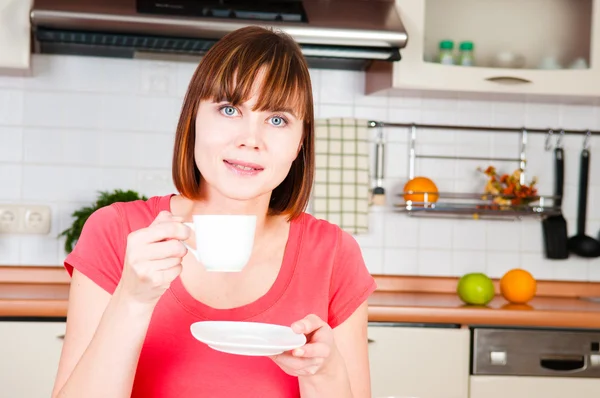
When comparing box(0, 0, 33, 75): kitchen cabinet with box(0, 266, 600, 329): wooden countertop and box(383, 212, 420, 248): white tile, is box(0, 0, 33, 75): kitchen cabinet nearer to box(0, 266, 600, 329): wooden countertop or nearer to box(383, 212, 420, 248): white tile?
box(0, 266, 600, 329): wooden countertop

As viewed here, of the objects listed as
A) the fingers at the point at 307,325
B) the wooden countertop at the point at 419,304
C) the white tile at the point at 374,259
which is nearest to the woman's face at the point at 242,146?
the fingers at the point at 307,325

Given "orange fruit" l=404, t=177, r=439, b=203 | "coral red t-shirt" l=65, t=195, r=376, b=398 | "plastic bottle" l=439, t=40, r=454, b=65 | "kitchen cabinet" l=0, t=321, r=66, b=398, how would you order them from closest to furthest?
"coral red t-shirt" l=65, t=195, r=376, b=398, "kitchen cabinet" l=0, t=321, r=66, b=398, "plastic bottle" l=439, t=40, r=454, b=65, "orange fruit" l=404, t=177, r=439, b=203

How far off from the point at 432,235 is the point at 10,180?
143cm

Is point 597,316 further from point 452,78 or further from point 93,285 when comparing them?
point 93,285

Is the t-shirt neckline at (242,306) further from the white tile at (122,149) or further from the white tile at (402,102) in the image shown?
the white tile at (402,102)

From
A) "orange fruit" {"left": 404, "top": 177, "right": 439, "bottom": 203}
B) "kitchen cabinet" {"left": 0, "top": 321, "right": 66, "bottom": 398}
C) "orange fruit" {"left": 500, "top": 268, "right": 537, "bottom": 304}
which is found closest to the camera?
"kitchen cabinet" {"left": 0, "top": 321, "right": 66, "bottom": 398}

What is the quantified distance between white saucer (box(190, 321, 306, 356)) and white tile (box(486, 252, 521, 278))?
2075 millimetres

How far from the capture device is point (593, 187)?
2996 mm

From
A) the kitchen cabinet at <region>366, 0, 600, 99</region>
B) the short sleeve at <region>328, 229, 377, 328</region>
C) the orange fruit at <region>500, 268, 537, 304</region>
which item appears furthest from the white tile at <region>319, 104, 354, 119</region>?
the short sleeve at <region>328, 229, 377, 328</region>

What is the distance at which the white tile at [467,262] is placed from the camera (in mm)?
2930

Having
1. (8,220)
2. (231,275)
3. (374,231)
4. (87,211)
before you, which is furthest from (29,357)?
(374,231)

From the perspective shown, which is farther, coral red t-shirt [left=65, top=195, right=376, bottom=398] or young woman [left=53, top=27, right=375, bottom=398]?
coral red t-shirt [left=65, top=195, right=376, bottom=398]

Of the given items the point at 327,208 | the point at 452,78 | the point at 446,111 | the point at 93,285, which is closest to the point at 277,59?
the point at 93,285

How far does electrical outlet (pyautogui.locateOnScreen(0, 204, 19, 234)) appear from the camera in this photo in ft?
8.80
